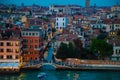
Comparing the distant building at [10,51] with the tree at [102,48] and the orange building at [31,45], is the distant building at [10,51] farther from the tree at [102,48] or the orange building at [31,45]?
the tree at [102,48]

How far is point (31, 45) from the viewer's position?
840 inches

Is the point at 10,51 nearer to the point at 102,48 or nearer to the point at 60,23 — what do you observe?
the point at 102,48

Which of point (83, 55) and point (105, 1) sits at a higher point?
point (105, 1)

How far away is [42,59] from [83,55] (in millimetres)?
1916

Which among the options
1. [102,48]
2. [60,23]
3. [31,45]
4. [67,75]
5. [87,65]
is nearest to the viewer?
[67,75]

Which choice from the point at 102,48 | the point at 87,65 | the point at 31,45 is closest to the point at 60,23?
the point at 31,45

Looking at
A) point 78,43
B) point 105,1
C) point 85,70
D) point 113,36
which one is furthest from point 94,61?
point 105,1

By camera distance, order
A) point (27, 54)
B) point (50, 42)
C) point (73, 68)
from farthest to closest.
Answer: point (50, 42) → point (27, 54) → point (73, 68)

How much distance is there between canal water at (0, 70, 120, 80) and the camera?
59.2ft

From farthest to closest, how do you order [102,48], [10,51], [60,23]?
[60,23]
[102,48]
[10,51]

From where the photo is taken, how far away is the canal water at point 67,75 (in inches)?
711

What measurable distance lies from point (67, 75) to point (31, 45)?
3.28m

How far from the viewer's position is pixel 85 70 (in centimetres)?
1980

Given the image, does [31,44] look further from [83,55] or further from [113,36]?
[113,36]
